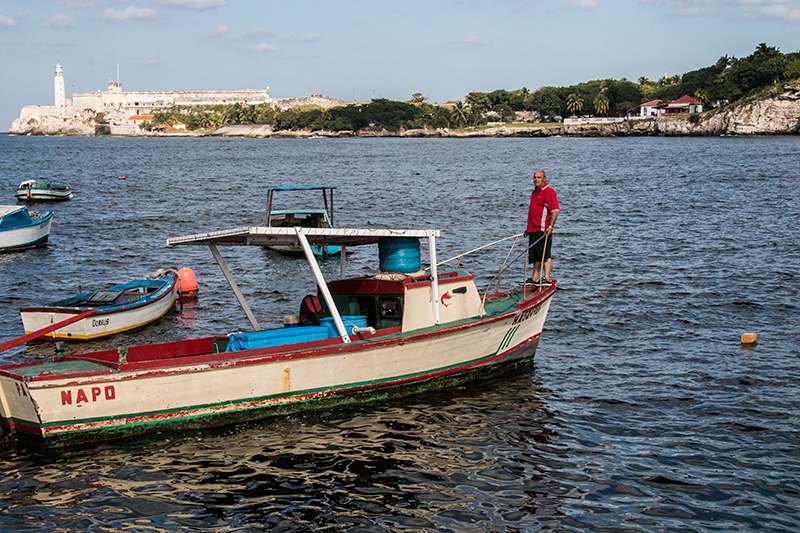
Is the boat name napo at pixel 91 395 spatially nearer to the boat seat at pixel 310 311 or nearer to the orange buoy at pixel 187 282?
the boat seat at pixel 310 311

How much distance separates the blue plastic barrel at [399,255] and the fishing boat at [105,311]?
722 cm

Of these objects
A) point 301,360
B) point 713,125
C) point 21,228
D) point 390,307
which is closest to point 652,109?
point 713,125

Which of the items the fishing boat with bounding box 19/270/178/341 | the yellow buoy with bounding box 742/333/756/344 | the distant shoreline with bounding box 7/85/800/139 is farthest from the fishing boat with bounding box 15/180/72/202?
the distant shoreline with bounding box 7/85/800/139

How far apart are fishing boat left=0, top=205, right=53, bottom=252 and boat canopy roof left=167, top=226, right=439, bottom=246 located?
18.5 meters

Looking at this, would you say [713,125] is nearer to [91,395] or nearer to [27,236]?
[27,236]

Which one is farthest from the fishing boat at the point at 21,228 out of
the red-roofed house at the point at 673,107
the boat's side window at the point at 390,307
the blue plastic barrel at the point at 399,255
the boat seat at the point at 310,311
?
the red-roofed house at the point at 673,107

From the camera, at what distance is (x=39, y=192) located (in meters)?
43.4

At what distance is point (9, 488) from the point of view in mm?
8812

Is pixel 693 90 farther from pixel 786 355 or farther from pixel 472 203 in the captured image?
pixel 786 355

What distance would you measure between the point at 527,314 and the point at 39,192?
3998 centimetres

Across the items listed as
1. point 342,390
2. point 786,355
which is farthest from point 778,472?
point 342,390

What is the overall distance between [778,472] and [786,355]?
556cm

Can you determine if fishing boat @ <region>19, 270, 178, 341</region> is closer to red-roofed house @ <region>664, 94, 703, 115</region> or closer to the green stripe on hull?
the green stripe on hull

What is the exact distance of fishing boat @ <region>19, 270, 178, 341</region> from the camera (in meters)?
15.4
